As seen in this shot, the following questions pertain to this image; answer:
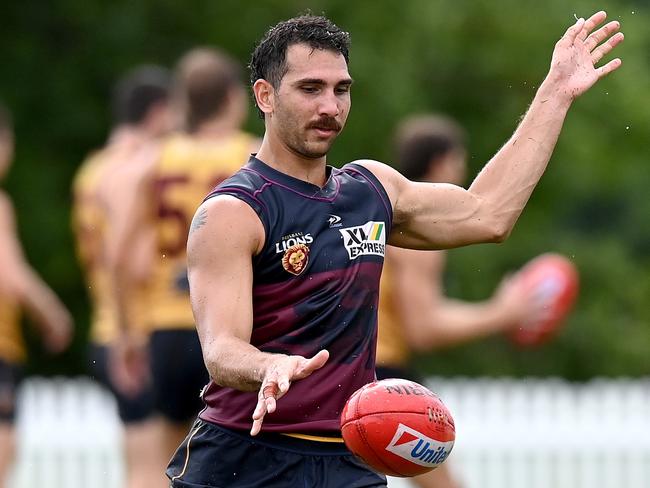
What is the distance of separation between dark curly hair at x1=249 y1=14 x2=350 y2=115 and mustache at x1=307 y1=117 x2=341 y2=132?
0.19 metres

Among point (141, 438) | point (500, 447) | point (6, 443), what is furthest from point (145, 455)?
point (500, 447)

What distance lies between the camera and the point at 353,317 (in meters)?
5.34

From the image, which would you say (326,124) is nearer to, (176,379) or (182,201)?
(182,201)

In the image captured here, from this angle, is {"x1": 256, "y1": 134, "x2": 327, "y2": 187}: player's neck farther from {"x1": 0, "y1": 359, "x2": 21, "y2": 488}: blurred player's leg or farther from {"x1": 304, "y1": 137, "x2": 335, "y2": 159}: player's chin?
{"x1": 0, "y1": 359, "x2": 21, "y2": 488}: blurred player's leg

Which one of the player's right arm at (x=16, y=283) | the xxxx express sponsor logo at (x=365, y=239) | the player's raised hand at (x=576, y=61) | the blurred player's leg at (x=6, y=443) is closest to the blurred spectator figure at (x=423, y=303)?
the player's right arm at (x=16, y=283)

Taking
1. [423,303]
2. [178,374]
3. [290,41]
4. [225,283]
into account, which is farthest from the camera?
[178,374]

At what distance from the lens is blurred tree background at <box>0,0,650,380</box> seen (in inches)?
746

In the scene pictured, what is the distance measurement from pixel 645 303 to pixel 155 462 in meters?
12.0

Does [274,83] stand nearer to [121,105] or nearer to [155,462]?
[155,462]

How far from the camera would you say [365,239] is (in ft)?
17.6

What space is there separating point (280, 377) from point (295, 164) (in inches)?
40.5

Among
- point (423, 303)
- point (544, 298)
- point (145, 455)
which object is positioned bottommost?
point (145, 455)

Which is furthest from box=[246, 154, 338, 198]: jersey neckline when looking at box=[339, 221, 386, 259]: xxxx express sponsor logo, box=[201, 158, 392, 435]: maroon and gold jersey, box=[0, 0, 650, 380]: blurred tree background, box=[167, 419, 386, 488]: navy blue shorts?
box=[0, 0, 650, 380]: blurred tree background

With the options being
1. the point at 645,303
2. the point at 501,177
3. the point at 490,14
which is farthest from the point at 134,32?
the point at 501,177
